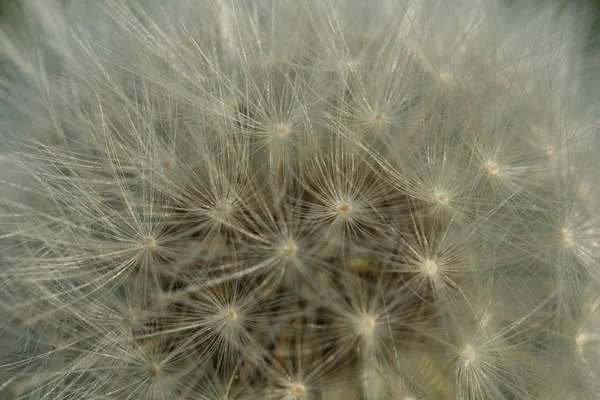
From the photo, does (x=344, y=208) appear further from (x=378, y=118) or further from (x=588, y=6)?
(x=588, y=6)

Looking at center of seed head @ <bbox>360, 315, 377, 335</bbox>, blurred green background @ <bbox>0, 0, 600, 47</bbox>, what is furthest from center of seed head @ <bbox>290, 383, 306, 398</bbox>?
Result: blurred green background @ <bbox>0, 0, 600, 47</bbox>

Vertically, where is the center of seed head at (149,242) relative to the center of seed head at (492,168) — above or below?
below

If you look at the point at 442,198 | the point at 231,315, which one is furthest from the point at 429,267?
the point at 231,315

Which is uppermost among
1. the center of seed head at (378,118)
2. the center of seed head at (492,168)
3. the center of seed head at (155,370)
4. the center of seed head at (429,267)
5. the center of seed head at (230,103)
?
the center of seed head at (230,103)

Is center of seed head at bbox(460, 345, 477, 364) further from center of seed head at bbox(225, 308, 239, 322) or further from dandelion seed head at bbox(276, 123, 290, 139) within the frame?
dandelion seed head at bbox(276, 123, 290, 139)

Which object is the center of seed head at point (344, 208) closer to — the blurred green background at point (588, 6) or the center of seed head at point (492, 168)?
the center of seed head at point (492, 168)

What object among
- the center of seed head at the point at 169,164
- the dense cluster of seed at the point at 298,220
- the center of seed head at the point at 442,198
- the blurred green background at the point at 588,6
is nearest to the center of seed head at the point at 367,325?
the dense cluster of seed at the point at 298,220

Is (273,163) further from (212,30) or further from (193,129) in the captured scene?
(212,30)
